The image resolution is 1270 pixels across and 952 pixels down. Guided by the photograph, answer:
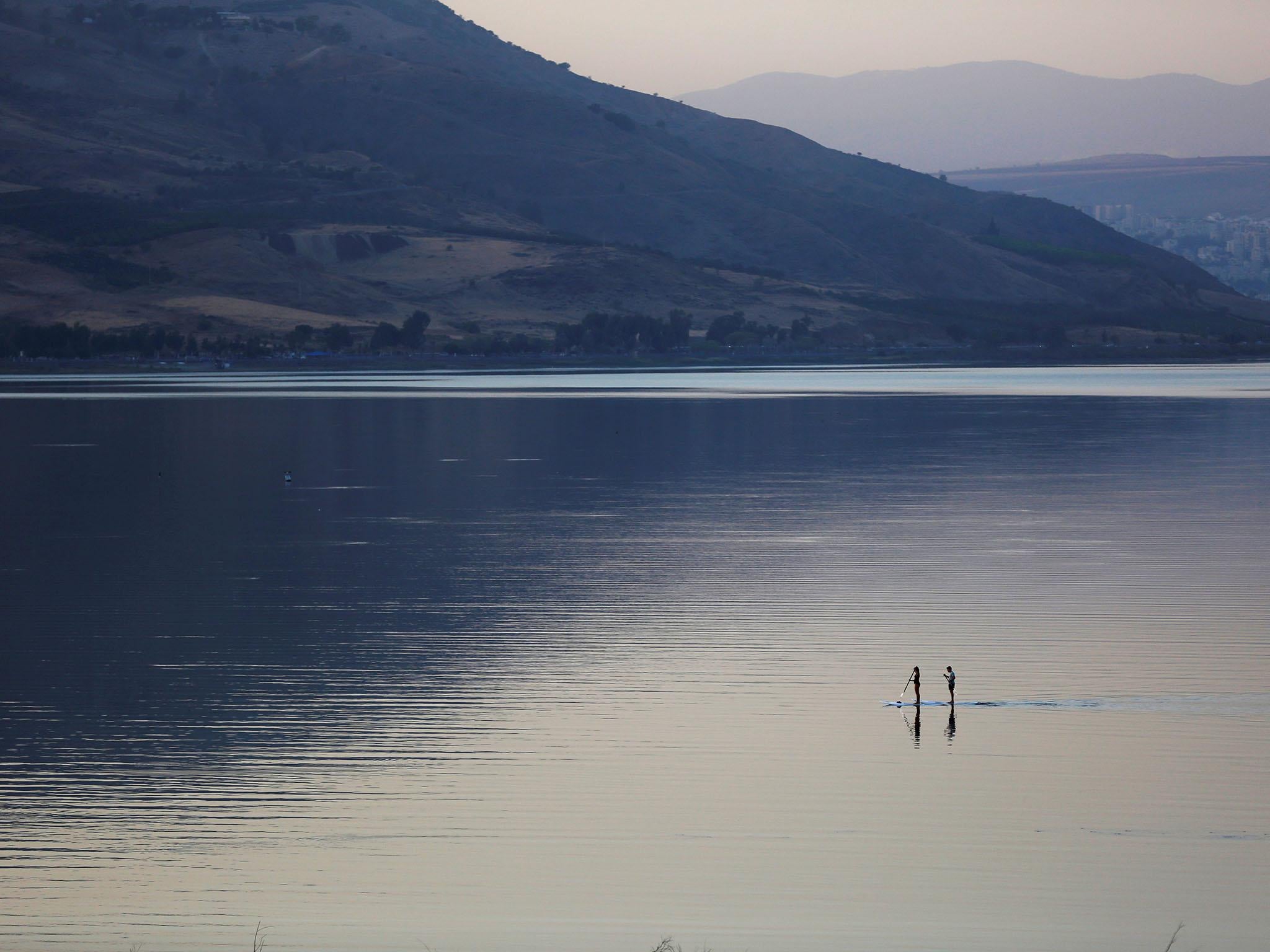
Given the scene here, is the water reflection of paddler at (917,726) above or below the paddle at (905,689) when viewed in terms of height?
below

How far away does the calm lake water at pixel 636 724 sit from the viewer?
22.6 meters

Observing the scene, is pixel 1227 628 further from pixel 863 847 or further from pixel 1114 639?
pixel 863 847

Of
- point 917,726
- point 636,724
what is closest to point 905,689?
point 917,726

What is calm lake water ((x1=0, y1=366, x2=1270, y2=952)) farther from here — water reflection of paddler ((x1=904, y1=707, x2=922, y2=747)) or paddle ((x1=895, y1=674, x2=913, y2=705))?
paddle ((x1=895, y1=674, x2=913, y2=705))

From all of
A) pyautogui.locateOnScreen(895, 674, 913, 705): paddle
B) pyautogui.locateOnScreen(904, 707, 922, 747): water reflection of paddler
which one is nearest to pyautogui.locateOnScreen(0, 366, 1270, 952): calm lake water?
pyautogui.locateOnScreen(904, 707, 922, 747): water reflection of paddler

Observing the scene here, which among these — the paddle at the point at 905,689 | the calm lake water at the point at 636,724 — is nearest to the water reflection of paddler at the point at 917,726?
the calm lake water at the point at 636,724

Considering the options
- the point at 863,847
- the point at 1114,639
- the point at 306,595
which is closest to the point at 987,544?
the point at 1114,639

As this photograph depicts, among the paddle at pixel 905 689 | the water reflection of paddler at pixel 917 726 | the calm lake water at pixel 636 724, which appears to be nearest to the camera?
the calm lake water at pixel 636 724

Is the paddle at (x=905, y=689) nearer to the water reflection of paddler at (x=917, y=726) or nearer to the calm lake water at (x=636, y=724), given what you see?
the water reflection of paddler at (x=917, y=726)

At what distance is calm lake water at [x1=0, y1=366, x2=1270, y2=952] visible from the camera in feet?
74.1

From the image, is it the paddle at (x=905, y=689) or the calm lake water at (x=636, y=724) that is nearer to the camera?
the calm lake water at (x=636, y=724)

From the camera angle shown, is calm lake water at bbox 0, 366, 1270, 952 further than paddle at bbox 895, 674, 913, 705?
No

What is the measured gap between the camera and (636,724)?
31.9 meters

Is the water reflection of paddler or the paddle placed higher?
the paddle
